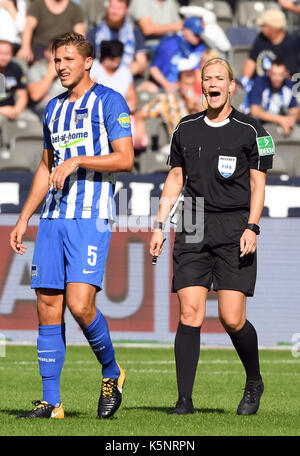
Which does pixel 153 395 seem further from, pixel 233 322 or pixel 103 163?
pixel 103 163

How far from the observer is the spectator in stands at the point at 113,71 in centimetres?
1393

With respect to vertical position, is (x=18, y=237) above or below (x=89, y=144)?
below

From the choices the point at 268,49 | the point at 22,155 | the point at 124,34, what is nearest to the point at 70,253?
the point at 22,155

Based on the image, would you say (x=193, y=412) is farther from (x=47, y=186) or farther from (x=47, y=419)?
(x=47, y=186)

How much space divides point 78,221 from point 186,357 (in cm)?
102

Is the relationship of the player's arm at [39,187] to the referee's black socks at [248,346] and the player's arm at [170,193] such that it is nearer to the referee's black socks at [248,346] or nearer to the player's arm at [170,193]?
the player's arm at [170,193]

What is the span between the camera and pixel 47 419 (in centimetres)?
599

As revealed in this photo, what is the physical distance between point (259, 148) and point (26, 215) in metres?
1.41

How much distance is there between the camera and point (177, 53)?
15.1m

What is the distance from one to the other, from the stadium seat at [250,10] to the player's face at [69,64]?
36.3 ft

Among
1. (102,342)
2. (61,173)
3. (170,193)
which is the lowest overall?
(102,342)

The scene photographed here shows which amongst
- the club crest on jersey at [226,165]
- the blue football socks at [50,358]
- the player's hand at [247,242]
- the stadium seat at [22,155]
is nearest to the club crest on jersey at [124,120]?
the club crest on jersey at [226,165]

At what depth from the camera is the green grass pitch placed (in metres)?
5.64

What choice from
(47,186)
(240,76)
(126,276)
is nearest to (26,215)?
(47,186)
